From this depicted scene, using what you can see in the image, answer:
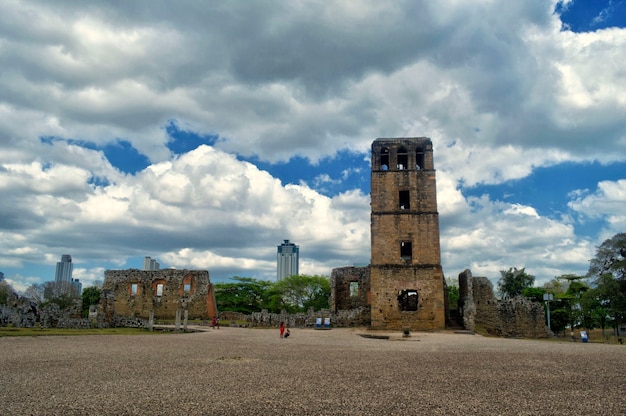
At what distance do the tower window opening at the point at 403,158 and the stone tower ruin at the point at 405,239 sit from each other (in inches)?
3.0

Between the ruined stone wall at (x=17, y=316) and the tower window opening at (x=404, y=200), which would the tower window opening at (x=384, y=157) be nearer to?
the tower window opening at (x=404, y=200)

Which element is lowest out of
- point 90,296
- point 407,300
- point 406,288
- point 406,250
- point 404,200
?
point 90,296

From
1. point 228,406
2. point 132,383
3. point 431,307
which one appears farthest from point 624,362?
point 431,307

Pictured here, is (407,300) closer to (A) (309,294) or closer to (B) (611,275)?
(B) (611,275)

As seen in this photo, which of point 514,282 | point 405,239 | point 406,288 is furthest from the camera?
point 514,282

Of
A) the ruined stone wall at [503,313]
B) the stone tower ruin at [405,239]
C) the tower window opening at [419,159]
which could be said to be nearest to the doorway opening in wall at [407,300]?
the stone tower ruin at [405,239]

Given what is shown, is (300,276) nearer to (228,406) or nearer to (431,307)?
(431,307)

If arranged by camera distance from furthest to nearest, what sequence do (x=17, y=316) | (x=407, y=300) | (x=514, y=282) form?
(x=514, y=282) < (x=407, y=300) < (x=17, y=316)

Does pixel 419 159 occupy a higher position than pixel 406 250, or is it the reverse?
pixel 419 159

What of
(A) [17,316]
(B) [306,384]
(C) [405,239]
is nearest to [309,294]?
(C) [405,239]

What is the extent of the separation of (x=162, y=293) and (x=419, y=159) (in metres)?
24.7

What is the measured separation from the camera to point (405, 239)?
97.3 feet

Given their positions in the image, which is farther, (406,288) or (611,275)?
(406,288)

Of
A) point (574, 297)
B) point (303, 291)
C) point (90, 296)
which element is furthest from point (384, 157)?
point (90, 296)
